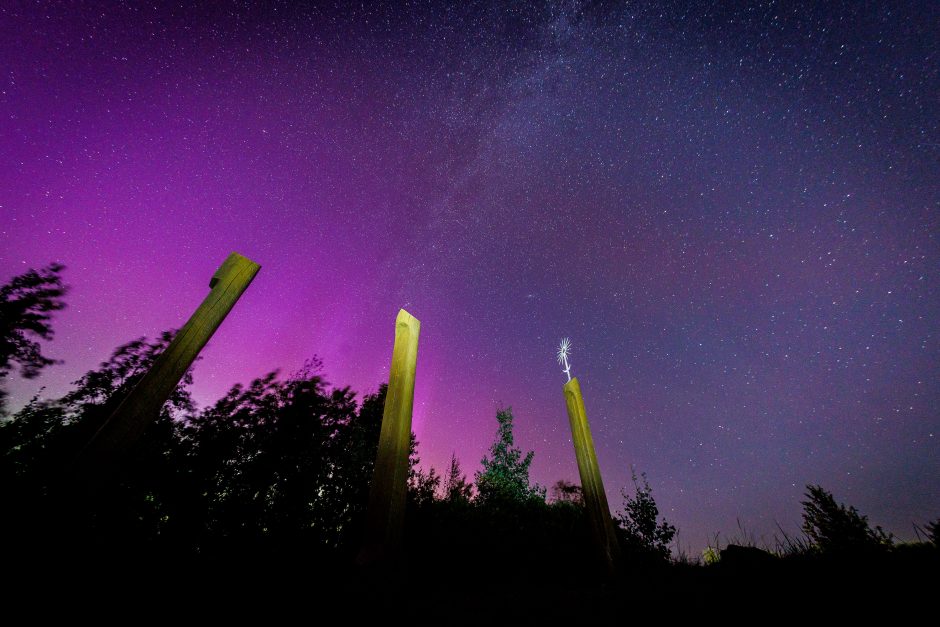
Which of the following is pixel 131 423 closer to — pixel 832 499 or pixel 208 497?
pixel 208 497

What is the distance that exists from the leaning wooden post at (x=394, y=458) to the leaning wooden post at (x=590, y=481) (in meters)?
2.93

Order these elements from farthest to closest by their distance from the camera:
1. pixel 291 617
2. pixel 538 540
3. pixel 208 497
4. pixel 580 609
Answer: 1. pixel 208 497
2. pixel 538 540
3. pixel 580 609
4. pixel 291 617

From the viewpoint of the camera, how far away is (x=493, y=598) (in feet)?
8.08

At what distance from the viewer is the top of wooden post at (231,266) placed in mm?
3020

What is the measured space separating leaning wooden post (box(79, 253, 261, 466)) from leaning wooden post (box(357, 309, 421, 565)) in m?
1.51

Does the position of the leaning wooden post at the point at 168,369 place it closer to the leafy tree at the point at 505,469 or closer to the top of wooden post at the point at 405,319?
the top of wooden post at the point at 405,319

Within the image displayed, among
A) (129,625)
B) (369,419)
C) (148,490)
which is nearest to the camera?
(129,625)

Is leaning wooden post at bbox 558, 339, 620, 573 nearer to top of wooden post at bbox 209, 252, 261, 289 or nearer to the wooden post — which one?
the wooden post

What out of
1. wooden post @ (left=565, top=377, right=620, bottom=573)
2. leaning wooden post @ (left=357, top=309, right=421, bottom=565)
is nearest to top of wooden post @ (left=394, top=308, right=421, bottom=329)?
leaning wooden post @ (left=357, top=309, right=421, bottom=565)

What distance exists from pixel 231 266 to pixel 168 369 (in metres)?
1.02

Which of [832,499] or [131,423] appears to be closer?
[131,423]

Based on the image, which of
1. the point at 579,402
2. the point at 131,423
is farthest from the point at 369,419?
the point at 131,423

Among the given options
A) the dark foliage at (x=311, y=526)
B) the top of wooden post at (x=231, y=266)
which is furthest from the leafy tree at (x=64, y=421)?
the top of wooden post at (x=231, y=266)

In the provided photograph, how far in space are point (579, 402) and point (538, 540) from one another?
535 cm
